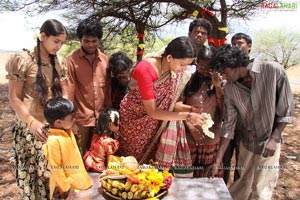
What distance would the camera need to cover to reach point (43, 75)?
206 cm

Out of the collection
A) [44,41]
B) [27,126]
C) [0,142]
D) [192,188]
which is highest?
→ [44,41]

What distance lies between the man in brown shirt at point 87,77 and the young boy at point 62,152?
0.53 m

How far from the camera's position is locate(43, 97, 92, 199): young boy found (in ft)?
5.93

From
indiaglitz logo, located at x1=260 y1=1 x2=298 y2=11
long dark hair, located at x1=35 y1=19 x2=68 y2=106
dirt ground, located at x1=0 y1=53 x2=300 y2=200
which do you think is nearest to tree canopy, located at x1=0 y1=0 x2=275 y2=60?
indiaglitz logo, located at x1=260 y1=1 x2=298 y2=11

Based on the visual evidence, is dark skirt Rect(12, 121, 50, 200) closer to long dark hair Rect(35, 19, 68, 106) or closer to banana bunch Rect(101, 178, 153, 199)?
long dark hair Rect(35, 19, 68, 106)

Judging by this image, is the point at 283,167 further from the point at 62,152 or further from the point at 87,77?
the point at 62,152

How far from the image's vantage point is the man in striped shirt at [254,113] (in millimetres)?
2072

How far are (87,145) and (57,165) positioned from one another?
737 mm

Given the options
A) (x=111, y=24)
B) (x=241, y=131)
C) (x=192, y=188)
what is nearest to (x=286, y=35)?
(x=111, y=24)

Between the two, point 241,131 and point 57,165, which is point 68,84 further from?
point 241,131

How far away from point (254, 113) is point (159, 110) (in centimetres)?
72

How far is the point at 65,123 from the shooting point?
1873 millimetres

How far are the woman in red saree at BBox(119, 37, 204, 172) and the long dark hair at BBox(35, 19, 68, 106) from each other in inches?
19.2

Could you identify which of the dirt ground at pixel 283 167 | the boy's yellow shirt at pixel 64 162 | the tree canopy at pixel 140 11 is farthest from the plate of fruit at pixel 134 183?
the tree canopy at pixel 140 11
